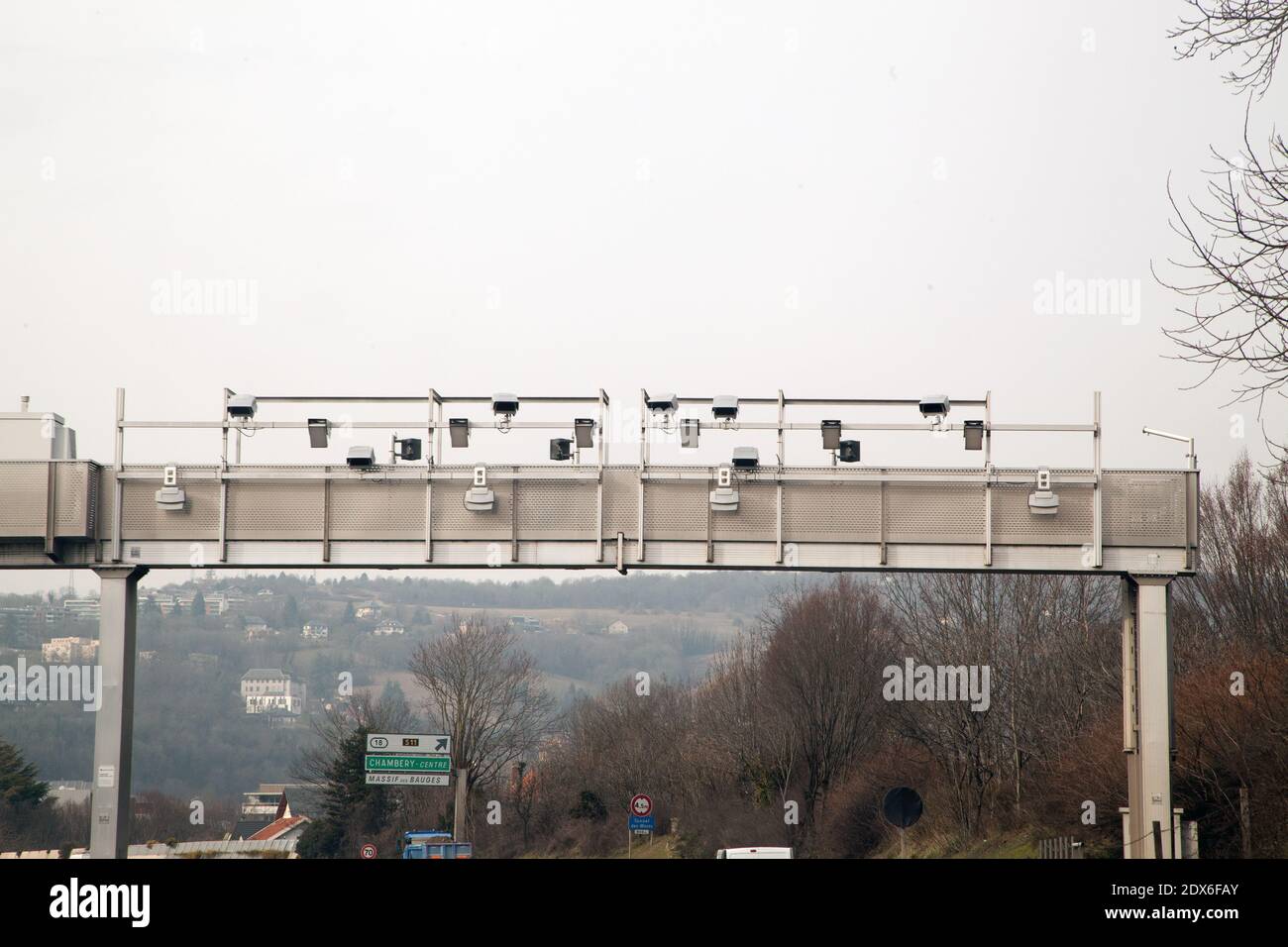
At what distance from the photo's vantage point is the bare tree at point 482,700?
226ft

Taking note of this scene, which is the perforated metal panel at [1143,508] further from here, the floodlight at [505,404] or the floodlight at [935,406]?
the floodlight at [505,404]

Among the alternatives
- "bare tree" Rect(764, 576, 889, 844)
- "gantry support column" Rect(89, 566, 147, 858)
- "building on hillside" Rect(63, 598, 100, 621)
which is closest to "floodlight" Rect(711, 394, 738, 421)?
"gantry support column" Rect(89, 566, 147, 858)

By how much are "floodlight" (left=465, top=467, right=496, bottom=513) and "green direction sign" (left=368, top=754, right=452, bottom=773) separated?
10996 mm

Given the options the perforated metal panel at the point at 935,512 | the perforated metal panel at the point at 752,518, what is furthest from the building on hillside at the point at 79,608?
the perforated metal panel at the point at 935,512

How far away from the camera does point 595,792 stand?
6881cm

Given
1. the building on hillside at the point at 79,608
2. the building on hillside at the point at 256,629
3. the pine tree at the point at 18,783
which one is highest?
the building on hillside at the point at 79,608

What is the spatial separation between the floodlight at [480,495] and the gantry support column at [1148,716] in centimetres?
1055

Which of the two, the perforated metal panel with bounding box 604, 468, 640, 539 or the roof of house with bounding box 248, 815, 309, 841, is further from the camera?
the roof of house with bounding box 248, 815, 309, 841

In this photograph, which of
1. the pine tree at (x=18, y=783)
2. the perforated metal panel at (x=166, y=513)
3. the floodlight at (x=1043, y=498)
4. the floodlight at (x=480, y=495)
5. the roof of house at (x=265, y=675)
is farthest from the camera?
the roof of house at (x=265, y=675)

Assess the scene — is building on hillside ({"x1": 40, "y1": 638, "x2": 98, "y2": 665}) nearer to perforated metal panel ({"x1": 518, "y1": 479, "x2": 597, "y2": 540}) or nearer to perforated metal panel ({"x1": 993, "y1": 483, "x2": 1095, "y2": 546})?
perforated metal panel ({"x1": 518, "y1": 479, "x2": 597, "y2": 540})

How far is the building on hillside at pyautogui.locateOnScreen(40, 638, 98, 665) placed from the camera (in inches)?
2788

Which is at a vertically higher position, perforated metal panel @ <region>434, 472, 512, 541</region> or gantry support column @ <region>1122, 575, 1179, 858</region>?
perforated metal panel @ <region>434, 472, 512, 541</region>
